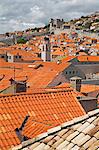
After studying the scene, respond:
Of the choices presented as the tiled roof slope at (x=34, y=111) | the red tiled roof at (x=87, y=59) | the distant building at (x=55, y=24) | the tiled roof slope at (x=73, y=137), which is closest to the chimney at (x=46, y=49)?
the red tiled roof at (x=87, y=59)

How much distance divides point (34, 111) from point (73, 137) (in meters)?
9.22

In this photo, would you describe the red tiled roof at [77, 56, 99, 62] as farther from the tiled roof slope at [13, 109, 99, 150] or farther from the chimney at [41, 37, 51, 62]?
the tiled roof slope at [13, 109, 99, 150]

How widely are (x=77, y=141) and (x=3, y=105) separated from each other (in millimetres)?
8978

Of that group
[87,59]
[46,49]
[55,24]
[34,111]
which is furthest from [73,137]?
[55,24]

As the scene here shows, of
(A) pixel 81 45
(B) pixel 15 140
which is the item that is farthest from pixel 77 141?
(A) pixel 81 45

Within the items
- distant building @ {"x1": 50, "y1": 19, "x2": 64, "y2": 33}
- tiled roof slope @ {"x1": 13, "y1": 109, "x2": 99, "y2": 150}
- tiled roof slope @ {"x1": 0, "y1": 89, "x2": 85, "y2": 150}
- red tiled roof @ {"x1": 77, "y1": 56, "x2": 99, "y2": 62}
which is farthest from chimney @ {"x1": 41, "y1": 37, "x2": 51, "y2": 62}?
distant building @ {"x1": 50, "y1": 19, "x2": 64, "y2": 33}

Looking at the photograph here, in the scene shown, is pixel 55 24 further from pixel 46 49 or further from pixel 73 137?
pixel 73 137

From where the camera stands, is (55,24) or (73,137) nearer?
(73,137)

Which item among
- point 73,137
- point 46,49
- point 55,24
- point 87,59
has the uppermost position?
point 73,137

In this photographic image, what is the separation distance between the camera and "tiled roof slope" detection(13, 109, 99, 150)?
5.28m

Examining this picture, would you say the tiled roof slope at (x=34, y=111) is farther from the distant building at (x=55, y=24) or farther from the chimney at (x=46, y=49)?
the distant building at (x=55, y=24)

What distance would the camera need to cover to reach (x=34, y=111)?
14.7 metres

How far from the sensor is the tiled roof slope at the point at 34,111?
12.9 metres

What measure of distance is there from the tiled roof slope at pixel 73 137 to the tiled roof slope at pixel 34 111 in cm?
649
